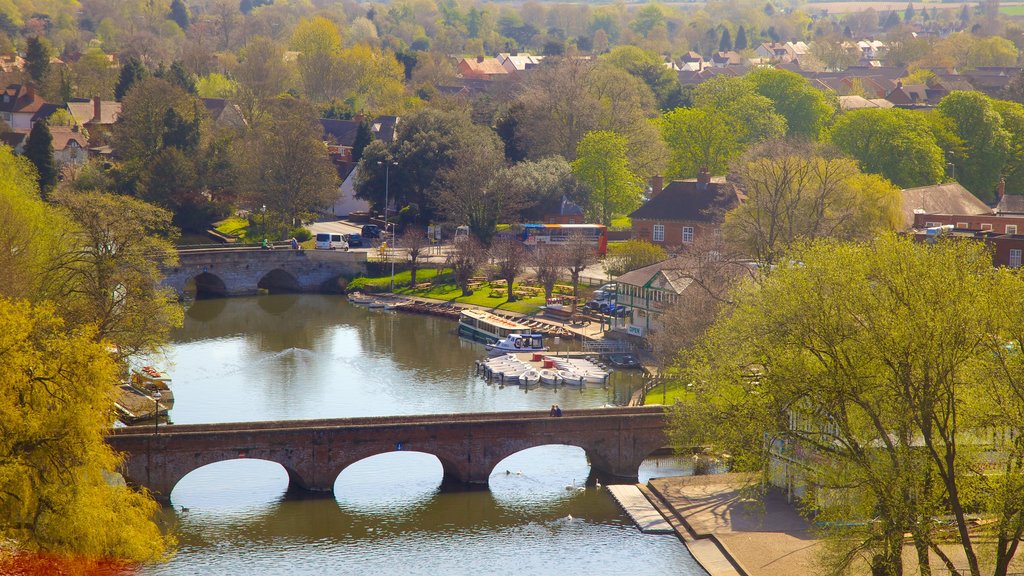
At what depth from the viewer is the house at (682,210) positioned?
82.2 meters

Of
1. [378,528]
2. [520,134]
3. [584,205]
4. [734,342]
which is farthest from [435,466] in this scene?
[520,134]

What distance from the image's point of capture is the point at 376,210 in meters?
92.4

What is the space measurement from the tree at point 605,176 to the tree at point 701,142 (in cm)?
692

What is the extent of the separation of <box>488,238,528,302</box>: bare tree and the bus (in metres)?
3.71

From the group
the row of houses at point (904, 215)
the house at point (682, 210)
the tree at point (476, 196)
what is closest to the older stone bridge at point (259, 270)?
the tree at point (476, 196)

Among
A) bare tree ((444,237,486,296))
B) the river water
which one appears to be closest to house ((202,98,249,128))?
bare tree ((444,237,486,296))

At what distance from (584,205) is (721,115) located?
Answer: 42.4 ft

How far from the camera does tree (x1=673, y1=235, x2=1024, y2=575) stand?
31.6 m

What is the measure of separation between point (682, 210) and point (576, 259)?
10.7 metres

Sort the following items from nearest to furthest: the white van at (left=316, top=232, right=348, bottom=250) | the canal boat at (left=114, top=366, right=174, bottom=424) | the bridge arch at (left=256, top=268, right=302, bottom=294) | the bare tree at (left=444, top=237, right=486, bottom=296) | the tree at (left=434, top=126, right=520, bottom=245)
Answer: the canal boat at (left=114, top=366, right=174, bottom=424) < the bare tree at (left=444, top=237, right=486, bottom=296) < the bridge arch at (left=256, top=268, right=302, bottom=294) < the tree at (left=434, top=126, right=520, bottom=245) < the white van at (left=316, top=232, right=348, bottom=250)

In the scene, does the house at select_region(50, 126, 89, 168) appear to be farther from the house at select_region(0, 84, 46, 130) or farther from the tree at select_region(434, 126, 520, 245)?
the tree at select_region(434, 126, 520, 245)

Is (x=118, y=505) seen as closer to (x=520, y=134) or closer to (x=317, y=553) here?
(x=317, y=553)

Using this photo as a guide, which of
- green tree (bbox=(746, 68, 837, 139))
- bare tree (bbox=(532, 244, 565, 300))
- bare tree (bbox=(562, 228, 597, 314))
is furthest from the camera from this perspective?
green tree (bbox=(746, 68, 837, 139))

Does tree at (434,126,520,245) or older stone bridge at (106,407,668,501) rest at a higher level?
tree at (434,126,520,245)
